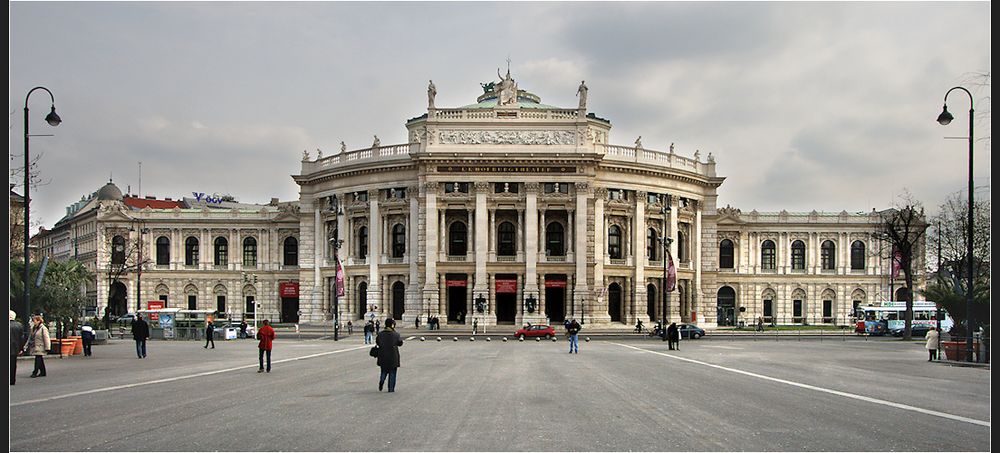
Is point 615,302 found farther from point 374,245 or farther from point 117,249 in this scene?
point 117,249

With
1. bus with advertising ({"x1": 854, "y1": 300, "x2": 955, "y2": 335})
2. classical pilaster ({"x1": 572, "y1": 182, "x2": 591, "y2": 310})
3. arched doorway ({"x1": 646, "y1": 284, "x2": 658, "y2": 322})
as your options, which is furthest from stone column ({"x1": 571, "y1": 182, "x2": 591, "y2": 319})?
bus with advertising ({"x1": 854, "y1": 300, "x2": 955, "y2": 335})

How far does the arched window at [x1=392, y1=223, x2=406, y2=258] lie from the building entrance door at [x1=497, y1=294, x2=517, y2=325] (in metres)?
9.22

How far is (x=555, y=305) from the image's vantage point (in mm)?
79688

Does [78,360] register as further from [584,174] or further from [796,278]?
[796,278]

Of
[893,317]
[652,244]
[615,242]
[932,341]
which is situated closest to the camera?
[932,341]

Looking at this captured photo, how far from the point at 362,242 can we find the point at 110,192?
4963 centimetres

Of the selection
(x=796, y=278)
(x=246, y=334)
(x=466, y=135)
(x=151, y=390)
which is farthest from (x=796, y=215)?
(x=151, y=390)

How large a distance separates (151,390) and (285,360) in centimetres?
1318

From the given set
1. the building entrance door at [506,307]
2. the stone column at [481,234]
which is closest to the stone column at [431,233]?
the stone column at [481,234]

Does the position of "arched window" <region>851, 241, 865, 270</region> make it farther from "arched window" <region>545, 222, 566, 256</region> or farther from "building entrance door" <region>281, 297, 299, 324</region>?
"building entrance door" <region>281, 297, 299, 324</region>

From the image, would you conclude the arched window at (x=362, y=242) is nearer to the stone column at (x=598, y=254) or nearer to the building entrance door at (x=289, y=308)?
the building entrance door at (x=289, y=308)

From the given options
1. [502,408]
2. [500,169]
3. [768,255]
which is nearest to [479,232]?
[500,169]

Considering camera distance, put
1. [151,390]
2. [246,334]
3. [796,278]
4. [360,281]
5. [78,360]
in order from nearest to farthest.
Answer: [151,390] → [78,360] → [246,334] → [360,281] → [796,278]

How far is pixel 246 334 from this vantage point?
5997 centimetres
